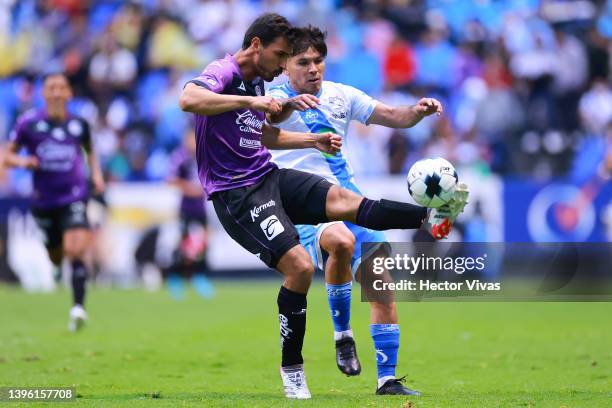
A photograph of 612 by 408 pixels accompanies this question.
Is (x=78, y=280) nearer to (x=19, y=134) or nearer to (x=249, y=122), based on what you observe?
(x=19, y=134)

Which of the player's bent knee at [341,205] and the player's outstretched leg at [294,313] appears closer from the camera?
the player's outstretched leg at [294,313]

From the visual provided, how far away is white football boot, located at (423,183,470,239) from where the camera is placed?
23.6 ft

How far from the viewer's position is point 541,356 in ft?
34.7

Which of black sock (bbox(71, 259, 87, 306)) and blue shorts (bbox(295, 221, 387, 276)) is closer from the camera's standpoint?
blue shorts (bbox(295, 221, 387, 276))

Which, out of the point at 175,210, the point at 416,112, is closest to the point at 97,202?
the point at 175,210

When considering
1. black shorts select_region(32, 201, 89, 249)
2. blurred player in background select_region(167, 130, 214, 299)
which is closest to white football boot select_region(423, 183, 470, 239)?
black shorts select_region(32, 201, 89, 249)

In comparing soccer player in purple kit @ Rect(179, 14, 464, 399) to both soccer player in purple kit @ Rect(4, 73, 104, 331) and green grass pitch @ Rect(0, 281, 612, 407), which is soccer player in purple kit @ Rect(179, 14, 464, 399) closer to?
green grass pitch @ Rect(0, 281, 612, 407)

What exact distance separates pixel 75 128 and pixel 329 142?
Result: 7.20m

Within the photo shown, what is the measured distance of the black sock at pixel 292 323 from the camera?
24.5 feet

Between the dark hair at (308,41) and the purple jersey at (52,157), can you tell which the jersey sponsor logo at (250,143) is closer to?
the dark hair at (308,41)

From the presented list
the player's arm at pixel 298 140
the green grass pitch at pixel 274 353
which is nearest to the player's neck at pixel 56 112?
the green grass pitch at pixel 274 353

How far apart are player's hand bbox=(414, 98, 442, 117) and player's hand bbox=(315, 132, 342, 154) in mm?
896

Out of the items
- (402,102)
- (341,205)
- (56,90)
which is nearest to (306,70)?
(341,205)

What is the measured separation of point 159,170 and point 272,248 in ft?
49.5
